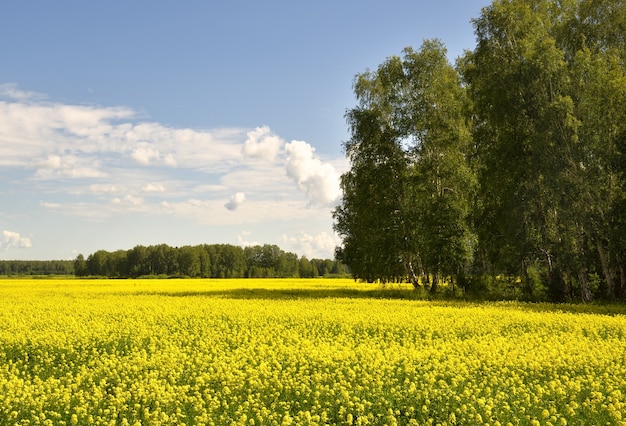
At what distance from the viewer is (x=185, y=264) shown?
455ft

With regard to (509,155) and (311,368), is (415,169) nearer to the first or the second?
(509,155)

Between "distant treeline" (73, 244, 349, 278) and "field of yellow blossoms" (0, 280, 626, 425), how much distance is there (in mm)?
114530

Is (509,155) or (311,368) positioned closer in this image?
(311,368)

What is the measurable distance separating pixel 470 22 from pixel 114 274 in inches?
4770

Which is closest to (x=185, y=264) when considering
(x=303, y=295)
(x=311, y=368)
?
(x=303, y=295)

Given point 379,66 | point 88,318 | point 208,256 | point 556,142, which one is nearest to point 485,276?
point 556,142

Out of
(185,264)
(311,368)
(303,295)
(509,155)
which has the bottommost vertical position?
(311,368)

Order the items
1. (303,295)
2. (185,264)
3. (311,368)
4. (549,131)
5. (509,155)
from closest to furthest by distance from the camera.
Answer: (311,368) < (549,131) < (509,155) < (303,295) < (185,264)

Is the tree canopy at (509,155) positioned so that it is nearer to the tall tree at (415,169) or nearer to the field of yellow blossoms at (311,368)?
the tall tree at (415,169)

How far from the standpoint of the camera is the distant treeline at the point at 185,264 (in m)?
138

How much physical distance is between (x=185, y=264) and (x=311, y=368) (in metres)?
131

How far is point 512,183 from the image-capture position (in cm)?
3272

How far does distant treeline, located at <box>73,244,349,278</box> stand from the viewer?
453ft

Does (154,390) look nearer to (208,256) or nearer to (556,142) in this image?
(556,142)
